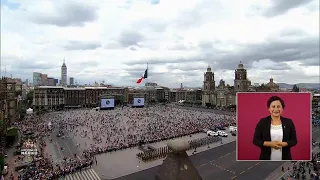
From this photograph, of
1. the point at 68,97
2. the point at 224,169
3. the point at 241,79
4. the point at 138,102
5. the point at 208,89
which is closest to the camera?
the point at 224,169

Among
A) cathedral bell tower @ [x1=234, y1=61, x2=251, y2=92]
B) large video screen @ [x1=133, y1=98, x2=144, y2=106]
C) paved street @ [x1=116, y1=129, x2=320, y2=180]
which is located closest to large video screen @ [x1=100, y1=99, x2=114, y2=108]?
large video screen @ [x1=133, y1=98, x2=144, y2=106]

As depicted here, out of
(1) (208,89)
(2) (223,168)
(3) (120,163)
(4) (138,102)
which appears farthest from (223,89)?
(3) (120,163)

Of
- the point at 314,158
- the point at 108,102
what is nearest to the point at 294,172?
the point at 314,158

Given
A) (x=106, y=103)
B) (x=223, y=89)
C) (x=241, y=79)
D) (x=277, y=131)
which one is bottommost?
(x=106, y=103)

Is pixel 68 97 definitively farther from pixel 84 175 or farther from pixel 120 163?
pixel 84 175

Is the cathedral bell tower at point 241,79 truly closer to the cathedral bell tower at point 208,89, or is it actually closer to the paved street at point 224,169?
the cathedral bell tower at point 208,89

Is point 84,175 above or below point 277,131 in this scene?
below
